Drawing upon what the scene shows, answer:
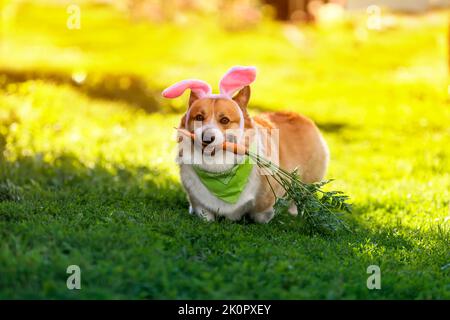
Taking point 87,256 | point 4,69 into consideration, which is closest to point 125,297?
point 87,256

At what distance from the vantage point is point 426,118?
10.1 m

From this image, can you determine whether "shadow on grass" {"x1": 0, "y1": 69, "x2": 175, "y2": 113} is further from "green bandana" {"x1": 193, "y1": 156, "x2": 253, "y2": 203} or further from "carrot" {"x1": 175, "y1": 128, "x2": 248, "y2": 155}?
"carrot" {"x1": 175, "y1": 128, "x2": 248, "y2": 155}

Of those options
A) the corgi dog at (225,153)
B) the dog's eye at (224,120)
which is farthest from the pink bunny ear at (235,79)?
the dog's eye at (224,120)

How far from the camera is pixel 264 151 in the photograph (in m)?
5.22

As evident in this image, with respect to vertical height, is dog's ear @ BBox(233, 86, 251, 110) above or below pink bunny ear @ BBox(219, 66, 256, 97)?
below

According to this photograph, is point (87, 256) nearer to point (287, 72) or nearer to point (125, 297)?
point (125, 297)

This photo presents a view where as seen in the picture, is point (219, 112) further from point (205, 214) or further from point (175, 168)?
point (175, 168)

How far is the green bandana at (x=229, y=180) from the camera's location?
5.04m

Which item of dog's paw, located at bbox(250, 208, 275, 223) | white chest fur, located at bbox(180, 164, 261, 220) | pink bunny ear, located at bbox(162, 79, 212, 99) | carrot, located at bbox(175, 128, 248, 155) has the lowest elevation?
dog's paw, located at bbox(250, 208, 275, 223)

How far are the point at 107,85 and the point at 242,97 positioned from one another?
846 centimetres

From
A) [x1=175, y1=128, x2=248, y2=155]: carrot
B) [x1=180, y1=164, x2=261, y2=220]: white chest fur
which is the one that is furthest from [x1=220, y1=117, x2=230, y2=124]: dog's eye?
[x1=180, y1=164, x2=261, y2=220]: white chest fur

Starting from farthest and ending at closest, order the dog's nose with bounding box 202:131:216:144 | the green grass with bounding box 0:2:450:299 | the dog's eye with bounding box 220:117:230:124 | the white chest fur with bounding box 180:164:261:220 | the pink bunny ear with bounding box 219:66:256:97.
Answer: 1. the white chest fur with bounding box 180:164:261:220
2. the pink bunny ear with bounding box 219:66:256:97
3. the dog's eye with bounding box 220:117:230:124
4. the dog's nose with bounding box 202:131:216:144
5. the green grass with bounding box 0:2:450:299

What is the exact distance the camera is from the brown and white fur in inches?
191

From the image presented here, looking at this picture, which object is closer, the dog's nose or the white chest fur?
the dog's nose
